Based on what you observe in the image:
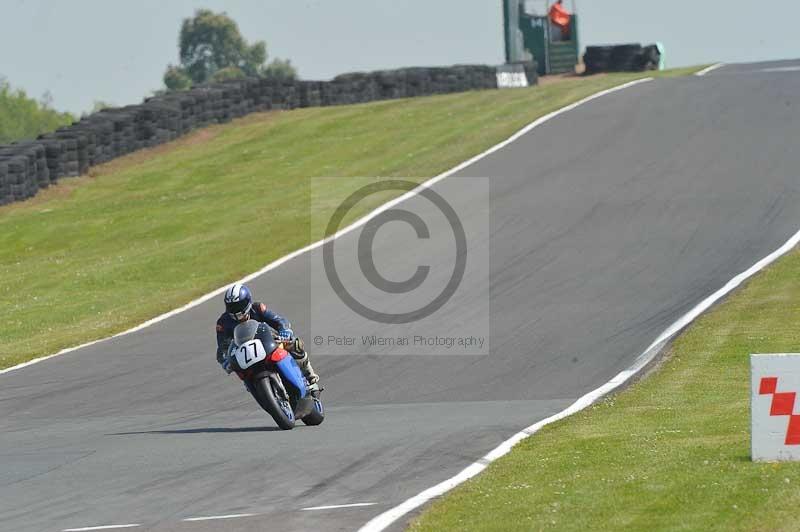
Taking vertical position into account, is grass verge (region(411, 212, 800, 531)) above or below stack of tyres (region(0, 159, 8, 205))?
below

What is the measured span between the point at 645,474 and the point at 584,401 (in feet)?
16.7

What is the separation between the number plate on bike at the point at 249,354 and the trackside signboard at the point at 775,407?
5.30 m

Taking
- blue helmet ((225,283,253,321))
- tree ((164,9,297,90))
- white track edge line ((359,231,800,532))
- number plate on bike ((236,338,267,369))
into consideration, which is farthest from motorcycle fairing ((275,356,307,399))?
tree ((164,9,297,90))

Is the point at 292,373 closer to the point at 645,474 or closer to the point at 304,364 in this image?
the point at 304,364

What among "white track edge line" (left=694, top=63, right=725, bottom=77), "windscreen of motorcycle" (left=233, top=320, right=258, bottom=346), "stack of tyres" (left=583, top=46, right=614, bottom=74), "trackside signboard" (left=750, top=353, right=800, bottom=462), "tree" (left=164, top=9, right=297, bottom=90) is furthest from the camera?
"tree" (left=164, top=9, right=297, bottom=90)

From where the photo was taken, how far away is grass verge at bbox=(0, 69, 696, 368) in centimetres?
2489

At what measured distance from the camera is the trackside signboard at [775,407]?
31.9 feet

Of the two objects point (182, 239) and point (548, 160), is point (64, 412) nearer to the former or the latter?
point (182, 239)

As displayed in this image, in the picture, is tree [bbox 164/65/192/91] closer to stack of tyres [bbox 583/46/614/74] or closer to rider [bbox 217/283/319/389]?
stack of tyres [bbox 583/46/614/74]

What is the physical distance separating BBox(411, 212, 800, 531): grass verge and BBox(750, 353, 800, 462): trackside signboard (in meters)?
0.18

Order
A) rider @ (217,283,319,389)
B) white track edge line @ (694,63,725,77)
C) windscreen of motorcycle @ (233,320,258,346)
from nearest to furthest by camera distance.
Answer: windscreen of motorcycle @ (233,320,258,346) < rider @ (217,283,319,389) < white track edge line @ (694,63,725,77)

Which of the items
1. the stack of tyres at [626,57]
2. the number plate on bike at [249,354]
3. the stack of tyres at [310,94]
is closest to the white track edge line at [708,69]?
the stack of tyres at [626,57]

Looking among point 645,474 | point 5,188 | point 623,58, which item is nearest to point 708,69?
point 623,58

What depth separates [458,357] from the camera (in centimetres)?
1856
